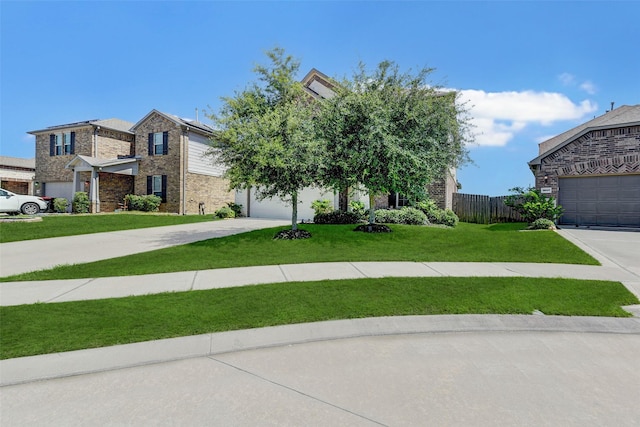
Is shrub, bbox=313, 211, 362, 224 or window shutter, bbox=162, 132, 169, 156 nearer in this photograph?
shrub, bbox=313, 211, 362, 224

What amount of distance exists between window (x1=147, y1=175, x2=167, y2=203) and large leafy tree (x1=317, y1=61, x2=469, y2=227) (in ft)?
54.3

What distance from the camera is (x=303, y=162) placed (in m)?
11.7

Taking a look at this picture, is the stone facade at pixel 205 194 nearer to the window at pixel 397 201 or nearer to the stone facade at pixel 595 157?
the window at pixel 397 201

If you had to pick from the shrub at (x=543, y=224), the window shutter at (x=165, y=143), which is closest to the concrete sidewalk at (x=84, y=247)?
the window shutter at (x=165, y=143)

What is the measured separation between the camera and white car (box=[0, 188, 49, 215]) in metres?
19.1

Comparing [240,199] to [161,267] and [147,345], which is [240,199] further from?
[147,345]

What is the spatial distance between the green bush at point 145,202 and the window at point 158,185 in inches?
14.4

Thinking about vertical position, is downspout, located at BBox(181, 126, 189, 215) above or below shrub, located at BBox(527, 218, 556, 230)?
above

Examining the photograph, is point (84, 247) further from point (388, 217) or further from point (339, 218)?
point (388, 217)

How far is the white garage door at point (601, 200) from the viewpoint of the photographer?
15805mm

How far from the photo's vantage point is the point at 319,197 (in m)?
20.3

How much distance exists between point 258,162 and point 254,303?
22.5ft

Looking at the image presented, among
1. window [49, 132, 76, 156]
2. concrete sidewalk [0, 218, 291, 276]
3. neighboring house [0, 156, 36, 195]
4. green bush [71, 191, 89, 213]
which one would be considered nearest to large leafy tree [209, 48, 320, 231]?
concrete sidewalk [0, 218, 291, 276]

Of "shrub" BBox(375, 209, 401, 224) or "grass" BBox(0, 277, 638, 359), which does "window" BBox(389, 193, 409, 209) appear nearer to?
"shrub" BBox(375, 209, 401, 224)
